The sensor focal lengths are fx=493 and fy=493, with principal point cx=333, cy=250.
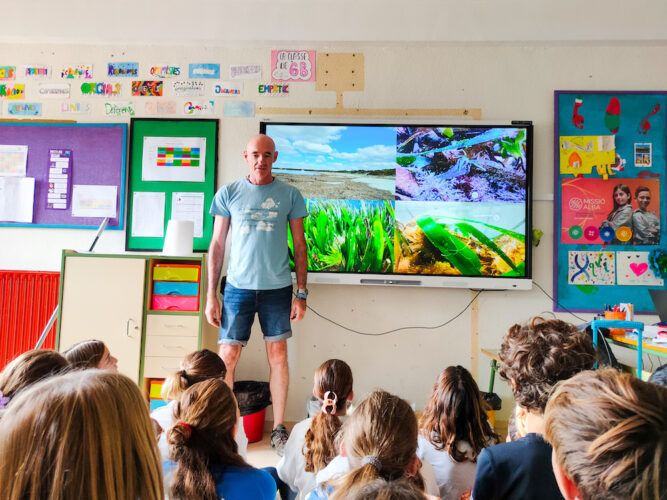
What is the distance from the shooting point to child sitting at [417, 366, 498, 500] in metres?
1.42

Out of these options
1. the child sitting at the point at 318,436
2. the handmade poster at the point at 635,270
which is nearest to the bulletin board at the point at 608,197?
the handmade poster at the point at 635,270

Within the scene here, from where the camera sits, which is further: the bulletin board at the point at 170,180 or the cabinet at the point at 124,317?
the bulletin board at the point at 170,180

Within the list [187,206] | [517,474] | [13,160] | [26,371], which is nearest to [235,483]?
[517,474]

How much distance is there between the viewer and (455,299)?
125 inches

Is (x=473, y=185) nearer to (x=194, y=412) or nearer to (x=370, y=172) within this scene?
(x=370, y=172)

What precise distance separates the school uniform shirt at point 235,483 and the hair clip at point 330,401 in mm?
497

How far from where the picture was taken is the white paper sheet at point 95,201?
331cm

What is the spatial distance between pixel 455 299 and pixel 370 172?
0.98 metres

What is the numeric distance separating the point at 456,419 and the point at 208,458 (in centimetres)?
74

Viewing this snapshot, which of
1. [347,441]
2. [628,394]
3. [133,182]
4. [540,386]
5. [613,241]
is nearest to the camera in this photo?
[628,394]

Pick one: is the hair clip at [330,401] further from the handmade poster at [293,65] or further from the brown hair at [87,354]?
the handmade poster at [293,65]

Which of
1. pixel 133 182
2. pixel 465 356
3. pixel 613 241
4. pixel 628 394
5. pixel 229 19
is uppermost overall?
pixel 229 19

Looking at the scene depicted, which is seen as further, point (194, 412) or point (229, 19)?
point (229, 19)

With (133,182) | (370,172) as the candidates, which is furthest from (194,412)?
(133,182)
